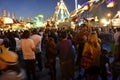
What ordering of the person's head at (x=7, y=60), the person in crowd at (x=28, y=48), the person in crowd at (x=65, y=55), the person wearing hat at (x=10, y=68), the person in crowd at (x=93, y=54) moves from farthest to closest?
the person in crowd at (x=28, y=48), the person in crowd at (x=65, y=55), the person in crowd at (x=93, y=54), the person's head at (x=7, y=60), the person wearing hat at (x=10, y=68)

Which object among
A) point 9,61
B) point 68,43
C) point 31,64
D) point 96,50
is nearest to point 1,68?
point 9,61

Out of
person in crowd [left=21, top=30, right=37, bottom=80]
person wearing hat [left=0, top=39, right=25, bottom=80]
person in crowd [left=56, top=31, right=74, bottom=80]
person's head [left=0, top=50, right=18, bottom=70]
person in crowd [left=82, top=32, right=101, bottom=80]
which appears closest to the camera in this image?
person wearing hat [left=0, top=39, right=25, bottom=80]

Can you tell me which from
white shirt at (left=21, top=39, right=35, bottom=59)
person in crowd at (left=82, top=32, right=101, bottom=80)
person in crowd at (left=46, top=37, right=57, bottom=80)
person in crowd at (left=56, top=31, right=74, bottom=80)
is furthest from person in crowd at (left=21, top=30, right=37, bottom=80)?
person in crowd at (left=82, top=32, right=101, bottom=80)

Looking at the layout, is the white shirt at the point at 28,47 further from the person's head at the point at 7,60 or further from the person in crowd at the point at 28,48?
the person's head at the point at 7,60

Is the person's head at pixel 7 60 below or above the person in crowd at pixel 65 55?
above

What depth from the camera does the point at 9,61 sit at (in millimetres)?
4258

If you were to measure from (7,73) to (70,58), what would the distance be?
5737 mm

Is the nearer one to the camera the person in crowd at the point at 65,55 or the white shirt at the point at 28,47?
the person in crowd at the point at 65,55

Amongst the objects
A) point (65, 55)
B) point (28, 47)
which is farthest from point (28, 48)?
point (65, 55)

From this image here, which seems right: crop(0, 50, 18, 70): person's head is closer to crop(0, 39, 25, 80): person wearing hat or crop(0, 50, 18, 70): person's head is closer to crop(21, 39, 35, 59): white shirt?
crop(0, 39, 25, 80): person wearing hat

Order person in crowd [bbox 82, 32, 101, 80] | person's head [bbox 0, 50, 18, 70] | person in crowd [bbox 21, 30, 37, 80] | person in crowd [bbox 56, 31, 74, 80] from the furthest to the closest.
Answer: person in crowd [bbox 21, 30, 37, 80] → person in crowd [bbox 56, 31, 74, 80] → person in crowd [bbox 82, 32, 101, 80] → person's head [bbox 0, 50, 18, 70]

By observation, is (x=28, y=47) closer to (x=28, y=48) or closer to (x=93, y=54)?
(x=28, y=48)

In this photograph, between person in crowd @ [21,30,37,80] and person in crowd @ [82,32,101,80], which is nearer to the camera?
person in crowd @ [82,32,101,80]

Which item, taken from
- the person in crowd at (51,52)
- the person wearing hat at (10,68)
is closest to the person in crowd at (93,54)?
the person in crowd at (51,52)
